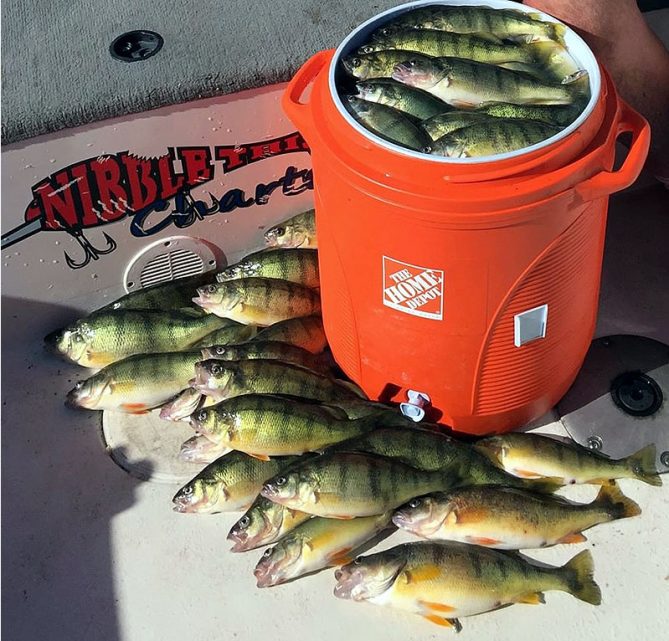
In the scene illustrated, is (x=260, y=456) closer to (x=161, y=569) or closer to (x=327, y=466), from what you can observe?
(x=327, y=466)

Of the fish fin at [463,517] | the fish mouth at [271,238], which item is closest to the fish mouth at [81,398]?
the fish mouth at [271,238]

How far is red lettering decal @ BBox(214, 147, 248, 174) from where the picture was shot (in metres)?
2.80

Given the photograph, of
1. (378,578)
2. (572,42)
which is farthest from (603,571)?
(572,42)

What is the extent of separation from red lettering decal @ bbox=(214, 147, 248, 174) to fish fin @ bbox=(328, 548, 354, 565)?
4.26 feet

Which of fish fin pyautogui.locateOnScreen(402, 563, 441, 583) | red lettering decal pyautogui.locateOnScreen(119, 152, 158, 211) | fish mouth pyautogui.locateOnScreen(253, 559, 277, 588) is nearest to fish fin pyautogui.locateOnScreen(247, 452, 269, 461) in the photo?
fish mouth pyautogui.locateOnScreen(253, 559, 277, 588)

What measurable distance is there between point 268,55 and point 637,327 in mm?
1488

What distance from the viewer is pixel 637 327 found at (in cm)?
285

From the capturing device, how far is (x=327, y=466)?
222 cm

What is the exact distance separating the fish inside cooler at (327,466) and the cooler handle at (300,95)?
2.29 feet

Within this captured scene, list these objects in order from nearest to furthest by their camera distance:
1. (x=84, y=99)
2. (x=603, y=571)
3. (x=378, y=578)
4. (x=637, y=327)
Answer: (x=378, y=578)
(x=603, y=571)
(x=84, y=99)
(x=637, y=327)

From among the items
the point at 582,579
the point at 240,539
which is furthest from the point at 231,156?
the point at 582,579

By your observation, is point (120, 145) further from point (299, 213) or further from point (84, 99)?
point (299, 213)

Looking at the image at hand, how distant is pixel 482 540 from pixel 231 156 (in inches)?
57.0

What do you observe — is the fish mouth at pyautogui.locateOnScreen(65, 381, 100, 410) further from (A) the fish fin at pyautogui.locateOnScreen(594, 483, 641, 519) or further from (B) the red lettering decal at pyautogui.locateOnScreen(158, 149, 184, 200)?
(A) the fish fin at pyautogui.locateOnScreen(594, 483, 641, 519)
